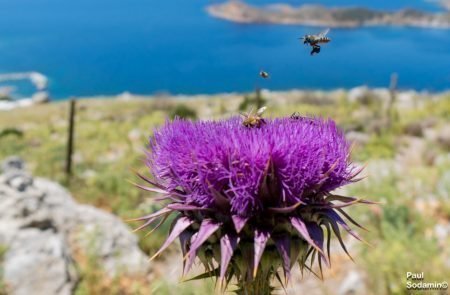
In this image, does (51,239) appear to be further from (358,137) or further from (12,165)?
(358,137)

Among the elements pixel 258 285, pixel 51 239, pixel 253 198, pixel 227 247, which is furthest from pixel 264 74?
pixel 51 239

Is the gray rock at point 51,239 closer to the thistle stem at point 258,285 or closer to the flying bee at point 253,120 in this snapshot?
the thistle stem at point 258,285

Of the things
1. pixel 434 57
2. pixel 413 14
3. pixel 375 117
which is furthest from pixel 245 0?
pixel 375 117

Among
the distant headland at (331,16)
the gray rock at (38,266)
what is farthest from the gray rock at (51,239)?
the distant headland at (331,16)

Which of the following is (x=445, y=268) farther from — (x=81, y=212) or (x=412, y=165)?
(x=412, y=165)

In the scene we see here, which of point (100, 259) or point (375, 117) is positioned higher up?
point (375, 117)

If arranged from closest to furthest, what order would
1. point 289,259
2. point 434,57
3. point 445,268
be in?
1. point 289,259
2. point 445,268
3. point 434,57

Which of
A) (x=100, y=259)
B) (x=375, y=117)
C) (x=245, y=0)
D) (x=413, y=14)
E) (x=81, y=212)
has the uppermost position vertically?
(x=245, y=0)
